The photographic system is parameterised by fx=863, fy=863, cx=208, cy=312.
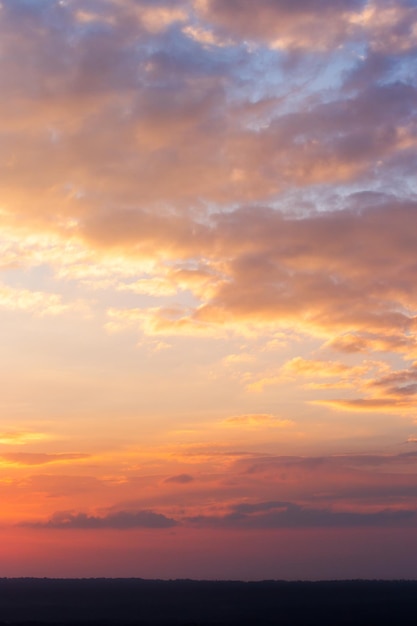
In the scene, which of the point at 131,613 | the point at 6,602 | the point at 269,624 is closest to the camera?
the point at 269,624

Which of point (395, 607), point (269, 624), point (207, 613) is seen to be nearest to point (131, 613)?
point (207, 613)

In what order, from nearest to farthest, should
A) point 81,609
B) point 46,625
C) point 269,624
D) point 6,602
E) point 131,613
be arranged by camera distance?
1. point 46,625
2. point 269,624
3. point 131,613
4. point 81,609
5. point 6,602

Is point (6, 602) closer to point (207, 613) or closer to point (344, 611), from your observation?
point (207, 613)

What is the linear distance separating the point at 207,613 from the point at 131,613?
10214 mm

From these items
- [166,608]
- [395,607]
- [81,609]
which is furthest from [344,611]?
[81,609]

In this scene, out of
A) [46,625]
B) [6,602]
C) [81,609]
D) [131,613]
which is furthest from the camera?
[6,602]

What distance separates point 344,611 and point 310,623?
26.9m

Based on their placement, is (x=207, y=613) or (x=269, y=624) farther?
(x=207, y=613)

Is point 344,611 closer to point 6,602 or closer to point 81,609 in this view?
point 81,609

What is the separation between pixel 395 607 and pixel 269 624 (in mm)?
43826

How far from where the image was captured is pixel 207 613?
11556cm

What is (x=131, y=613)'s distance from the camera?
113625mm

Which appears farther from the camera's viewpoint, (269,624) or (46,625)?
(269,624)

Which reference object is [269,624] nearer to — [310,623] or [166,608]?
[310,623]
